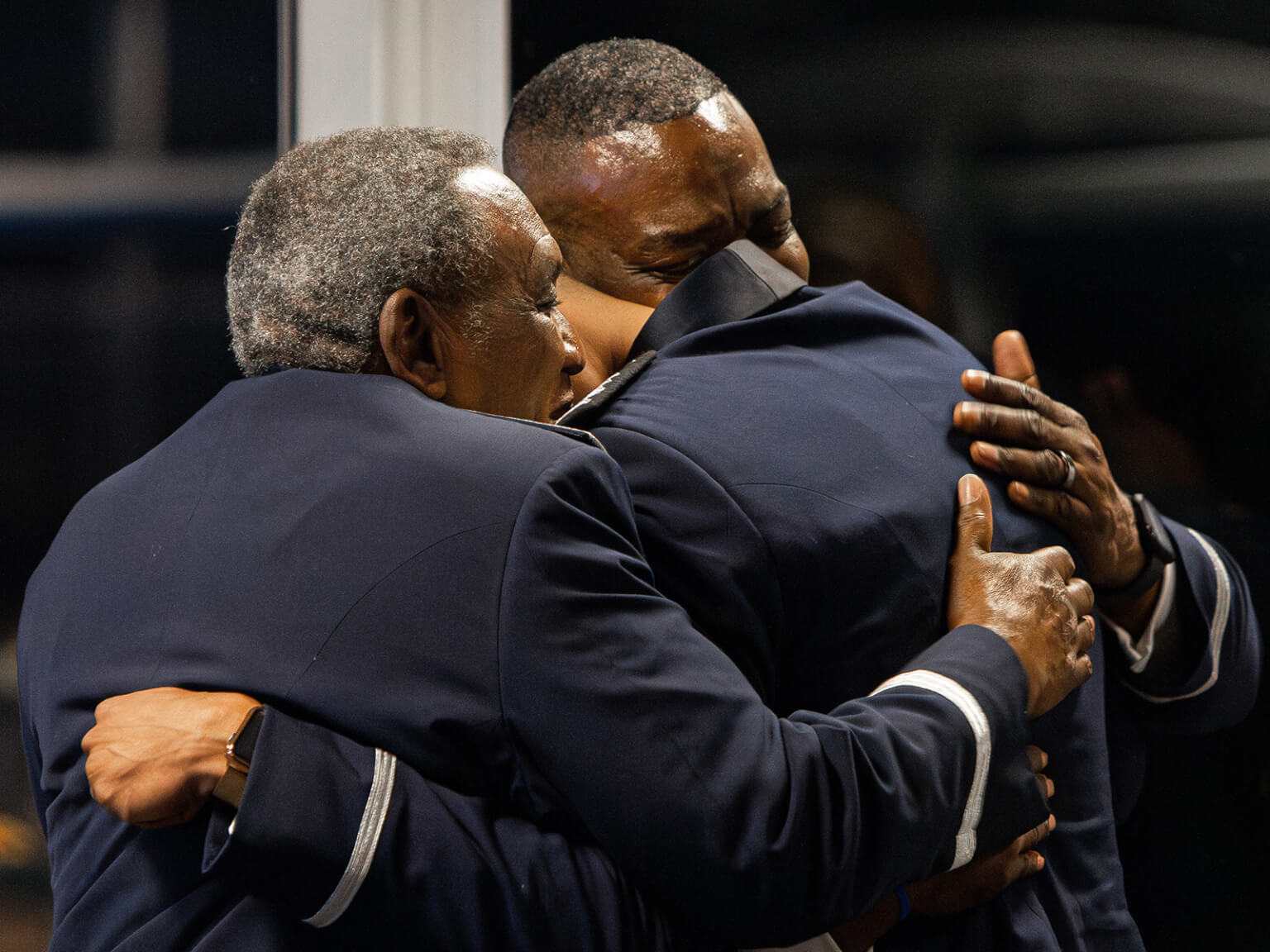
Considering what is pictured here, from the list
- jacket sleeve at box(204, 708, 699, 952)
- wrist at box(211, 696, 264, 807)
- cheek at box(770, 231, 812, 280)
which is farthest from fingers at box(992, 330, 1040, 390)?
wrist at box(211, 696, 264, 807)

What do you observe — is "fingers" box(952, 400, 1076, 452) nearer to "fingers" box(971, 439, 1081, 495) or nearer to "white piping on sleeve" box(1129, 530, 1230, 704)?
"fingers" box(971, 439, 1081, 495)

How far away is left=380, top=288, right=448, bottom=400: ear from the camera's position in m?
1.03

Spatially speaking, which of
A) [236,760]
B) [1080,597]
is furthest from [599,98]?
[236,760]

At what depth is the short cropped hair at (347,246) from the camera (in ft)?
3.39

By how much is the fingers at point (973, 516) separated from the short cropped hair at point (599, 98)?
0.52 m

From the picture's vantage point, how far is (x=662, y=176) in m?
1.38

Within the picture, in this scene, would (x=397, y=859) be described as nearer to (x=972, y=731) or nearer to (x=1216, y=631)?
(x=972, y=731)

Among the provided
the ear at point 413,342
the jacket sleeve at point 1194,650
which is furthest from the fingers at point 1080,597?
the ear at point 413,342

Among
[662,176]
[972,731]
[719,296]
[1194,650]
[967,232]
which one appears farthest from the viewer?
[967,232]

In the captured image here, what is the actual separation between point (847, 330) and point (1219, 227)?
0.82m

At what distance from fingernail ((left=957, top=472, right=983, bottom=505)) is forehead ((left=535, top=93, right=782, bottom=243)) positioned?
1.38 feet

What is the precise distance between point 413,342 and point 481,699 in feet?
1.03

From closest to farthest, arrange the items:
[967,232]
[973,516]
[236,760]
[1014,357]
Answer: [236,760]
[973,516]
[1014,357]
[967,232]

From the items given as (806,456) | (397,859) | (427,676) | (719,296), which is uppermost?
(719,296)
